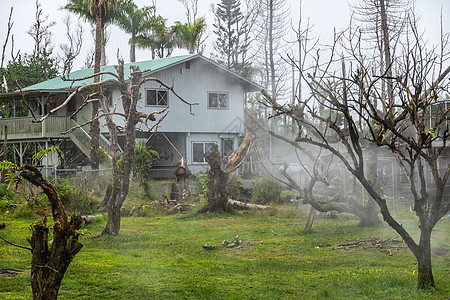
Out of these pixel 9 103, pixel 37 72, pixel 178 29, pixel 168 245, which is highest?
pixel 178 29

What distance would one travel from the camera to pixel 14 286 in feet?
22.5

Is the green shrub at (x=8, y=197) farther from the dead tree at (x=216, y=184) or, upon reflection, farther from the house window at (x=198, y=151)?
the house window at (x=198, y=151)

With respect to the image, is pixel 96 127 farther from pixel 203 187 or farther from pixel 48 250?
pixel 48 250

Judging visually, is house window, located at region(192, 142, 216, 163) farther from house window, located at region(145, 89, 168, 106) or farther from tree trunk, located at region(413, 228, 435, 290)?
tree trunk, located at region(413, 228, 435, 290)

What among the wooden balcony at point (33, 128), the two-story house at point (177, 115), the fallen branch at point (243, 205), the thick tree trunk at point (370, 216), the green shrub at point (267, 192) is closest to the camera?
the thick tree trunk at point (370, 216)

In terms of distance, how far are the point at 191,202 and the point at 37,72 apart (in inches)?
888

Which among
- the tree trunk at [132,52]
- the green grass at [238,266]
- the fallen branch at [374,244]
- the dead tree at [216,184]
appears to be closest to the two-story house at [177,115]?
the tree trunk at [132,52]

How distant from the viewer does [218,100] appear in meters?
28.7

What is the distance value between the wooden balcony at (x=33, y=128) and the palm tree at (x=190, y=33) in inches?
391

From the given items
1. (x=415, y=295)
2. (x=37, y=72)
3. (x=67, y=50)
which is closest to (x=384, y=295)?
(x=415, y=295)

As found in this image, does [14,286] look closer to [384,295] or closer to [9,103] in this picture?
[384,295]

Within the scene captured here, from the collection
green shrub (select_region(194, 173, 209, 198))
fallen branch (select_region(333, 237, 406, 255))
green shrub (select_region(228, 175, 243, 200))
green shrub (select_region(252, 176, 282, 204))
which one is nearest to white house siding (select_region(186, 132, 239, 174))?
green shrub (select_region(194, 173, 209, 198))

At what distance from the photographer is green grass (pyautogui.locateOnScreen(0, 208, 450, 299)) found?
675 centimetres

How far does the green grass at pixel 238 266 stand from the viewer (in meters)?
6.75
